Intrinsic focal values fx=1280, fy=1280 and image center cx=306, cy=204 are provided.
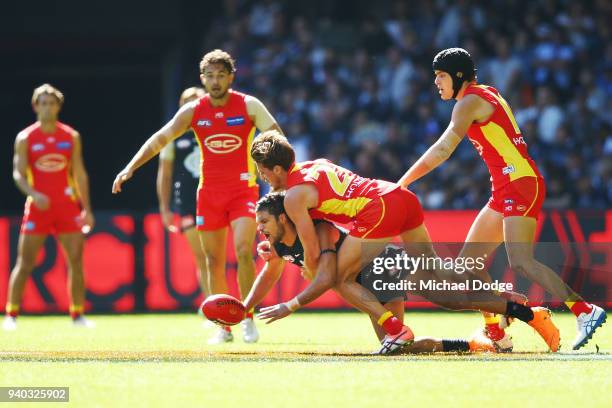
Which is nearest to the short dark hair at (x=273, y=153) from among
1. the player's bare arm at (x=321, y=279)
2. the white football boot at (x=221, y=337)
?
the player's bare arm at (x=321, y=279)

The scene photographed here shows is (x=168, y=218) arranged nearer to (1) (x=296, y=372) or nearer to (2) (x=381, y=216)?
(2) (x=381, y=216)

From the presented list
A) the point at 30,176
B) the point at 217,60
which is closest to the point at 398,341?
→ the point at 217,60

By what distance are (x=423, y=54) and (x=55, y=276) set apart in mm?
7092

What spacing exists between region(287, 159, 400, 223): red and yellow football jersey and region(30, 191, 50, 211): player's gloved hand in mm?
5349

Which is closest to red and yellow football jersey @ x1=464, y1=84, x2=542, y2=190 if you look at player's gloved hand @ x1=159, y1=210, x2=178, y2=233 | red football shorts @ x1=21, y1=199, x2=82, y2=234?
player's gloved hand @ x1=159, y1=210, x2=178, y2=233

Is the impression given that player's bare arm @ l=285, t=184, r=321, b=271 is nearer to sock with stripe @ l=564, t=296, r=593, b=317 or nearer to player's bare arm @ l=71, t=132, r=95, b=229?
sock with stripe @ l=564, t=296, r=593, b=317

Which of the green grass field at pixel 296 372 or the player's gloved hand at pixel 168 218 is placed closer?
the green grass field at pixel 296 372

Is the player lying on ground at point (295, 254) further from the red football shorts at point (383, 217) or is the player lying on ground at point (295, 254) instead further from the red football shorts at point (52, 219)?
the red football shorts at point (52, 219)

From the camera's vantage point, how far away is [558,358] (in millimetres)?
8914

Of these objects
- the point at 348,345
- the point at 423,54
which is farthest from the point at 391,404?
the point at 423,54

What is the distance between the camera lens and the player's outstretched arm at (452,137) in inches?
377

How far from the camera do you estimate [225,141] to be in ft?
37.3

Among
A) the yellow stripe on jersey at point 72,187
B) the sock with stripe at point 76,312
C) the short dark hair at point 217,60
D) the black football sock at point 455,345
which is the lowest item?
the sock with stripe at point 76,312

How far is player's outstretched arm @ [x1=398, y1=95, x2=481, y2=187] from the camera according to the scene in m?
9.59
